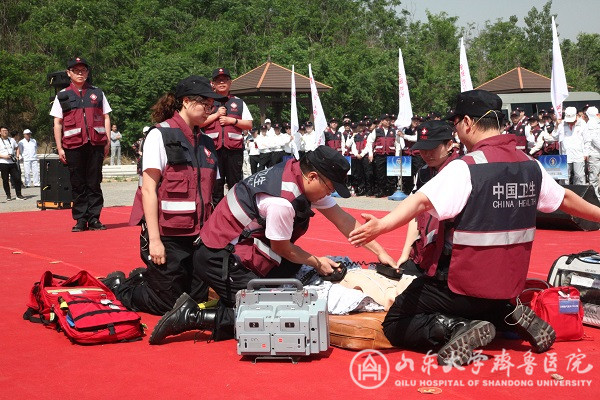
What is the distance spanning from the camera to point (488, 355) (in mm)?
4715

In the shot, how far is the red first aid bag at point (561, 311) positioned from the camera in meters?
5.09

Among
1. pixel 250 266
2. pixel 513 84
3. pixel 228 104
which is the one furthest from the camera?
pixel 513 84

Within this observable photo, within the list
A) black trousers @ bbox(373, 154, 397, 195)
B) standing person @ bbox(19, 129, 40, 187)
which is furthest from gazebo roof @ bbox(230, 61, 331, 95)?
black trousers @ bbox(373, 154, 397, 195)

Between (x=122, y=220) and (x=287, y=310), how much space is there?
8605 millimetres

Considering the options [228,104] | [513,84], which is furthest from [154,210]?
[513,84]

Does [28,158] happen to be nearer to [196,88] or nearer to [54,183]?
[54,183]

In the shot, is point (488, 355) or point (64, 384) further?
point (488, 355)

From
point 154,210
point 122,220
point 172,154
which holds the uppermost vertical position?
point 172,154

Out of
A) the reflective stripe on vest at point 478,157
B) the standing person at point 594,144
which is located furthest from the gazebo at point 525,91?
the reflective stripe on vest at point 478,157

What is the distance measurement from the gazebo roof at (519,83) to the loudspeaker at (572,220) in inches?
763

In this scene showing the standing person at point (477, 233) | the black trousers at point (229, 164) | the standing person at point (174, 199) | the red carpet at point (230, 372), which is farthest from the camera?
the black trousers at point (229, 164)

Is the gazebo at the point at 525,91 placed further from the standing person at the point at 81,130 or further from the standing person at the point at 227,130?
the standing person at the point at 227,130

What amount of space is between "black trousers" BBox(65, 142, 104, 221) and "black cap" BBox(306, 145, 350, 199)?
6538 mm

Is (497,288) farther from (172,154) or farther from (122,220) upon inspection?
(122,220)
